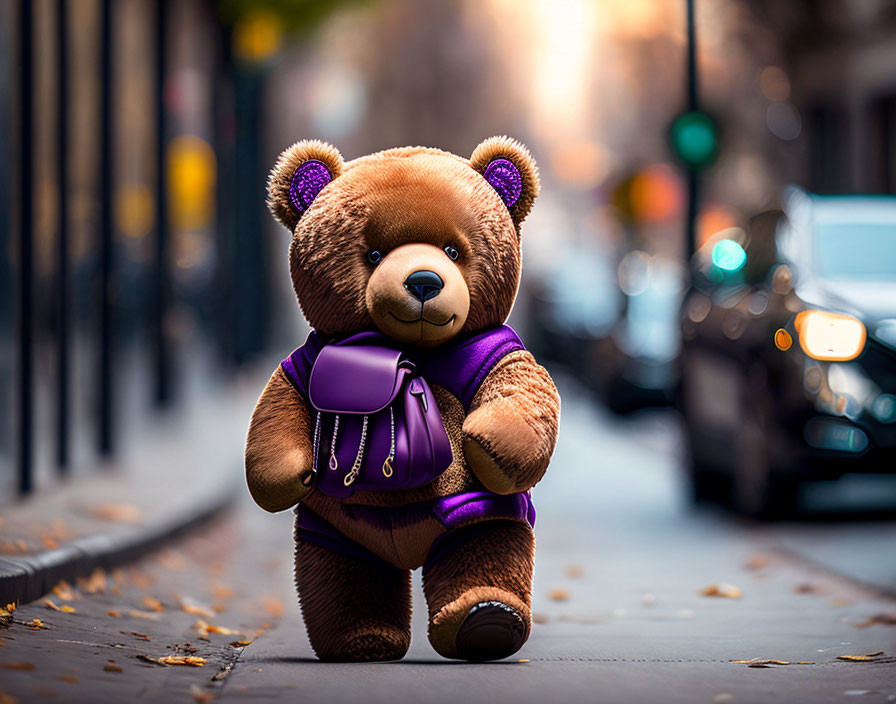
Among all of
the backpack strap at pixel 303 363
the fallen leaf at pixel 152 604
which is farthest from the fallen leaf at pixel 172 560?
the backpack strap at pixel 303 363

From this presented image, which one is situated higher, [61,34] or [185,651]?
[61,34]

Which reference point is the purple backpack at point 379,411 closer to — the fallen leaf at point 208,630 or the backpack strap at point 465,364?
the backpack strap at point 465,364

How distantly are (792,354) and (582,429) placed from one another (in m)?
8.14

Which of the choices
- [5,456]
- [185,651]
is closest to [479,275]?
[185,651]

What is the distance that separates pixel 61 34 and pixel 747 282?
4.40 metres

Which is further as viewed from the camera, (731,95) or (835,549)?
(731,95)

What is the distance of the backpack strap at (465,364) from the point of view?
4992 millimetres

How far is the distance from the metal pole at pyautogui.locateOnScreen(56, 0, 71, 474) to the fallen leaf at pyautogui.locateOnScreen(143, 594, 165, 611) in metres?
3.41

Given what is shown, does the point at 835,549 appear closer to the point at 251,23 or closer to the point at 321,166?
A: the point at 321,166

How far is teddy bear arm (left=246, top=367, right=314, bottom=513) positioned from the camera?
4.89m

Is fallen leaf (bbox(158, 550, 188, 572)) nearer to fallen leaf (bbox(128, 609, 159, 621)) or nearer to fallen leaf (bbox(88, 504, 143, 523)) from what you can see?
fallen leaf (bbox(88, 504, 143, 523))

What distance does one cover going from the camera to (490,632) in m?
4.85

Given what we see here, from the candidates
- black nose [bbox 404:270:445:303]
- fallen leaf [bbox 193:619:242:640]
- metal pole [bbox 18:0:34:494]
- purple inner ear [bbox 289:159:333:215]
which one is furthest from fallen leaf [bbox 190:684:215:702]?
metal pole [bbox 18:0:34:494]

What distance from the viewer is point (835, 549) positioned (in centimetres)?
866
